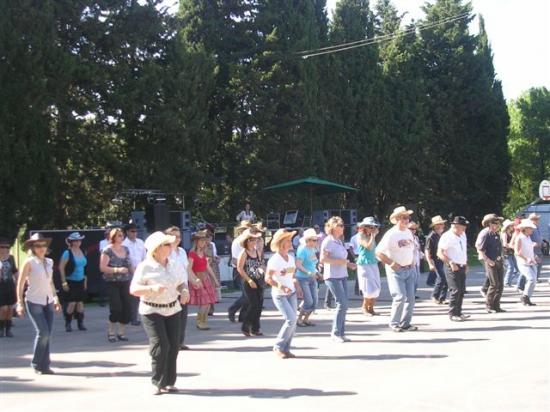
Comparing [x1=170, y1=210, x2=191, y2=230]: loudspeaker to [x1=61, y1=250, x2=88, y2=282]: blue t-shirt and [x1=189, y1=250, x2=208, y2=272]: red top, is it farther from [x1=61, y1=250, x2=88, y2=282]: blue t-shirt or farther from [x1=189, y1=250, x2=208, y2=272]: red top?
[x1=189, y1=250, x2=208, y2=272]: red top

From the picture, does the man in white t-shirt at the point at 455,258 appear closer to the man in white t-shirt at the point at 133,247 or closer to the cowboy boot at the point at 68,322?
the man in white t-shirt at the point at 133,247

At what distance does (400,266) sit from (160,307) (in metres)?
4.78

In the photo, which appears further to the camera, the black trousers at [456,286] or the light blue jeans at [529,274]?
the light blue jeans at [529,274]

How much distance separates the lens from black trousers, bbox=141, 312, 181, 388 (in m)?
7.41

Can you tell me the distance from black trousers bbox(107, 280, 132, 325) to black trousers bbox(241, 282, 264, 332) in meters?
1.80

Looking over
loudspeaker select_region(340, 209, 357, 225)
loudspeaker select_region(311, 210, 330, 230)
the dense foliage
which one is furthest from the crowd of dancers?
loudspeaker select_region(311, 210, 330, 230)

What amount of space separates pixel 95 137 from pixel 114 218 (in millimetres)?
3761

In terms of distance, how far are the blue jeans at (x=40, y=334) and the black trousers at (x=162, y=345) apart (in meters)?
1.85

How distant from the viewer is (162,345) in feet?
24.3

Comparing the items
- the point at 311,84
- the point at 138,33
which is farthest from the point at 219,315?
the point at 311,84

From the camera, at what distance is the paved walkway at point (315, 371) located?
22.9ft

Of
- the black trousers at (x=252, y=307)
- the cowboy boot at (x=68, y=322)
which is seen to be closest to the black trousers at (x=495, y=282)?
the black trousers at (x=252, y=307)

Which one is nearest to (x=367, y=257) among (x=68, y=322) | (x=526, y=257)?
(x=526, y=257)

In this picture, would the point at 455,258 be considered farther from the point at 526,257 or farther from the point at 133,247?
the point at 133,247
